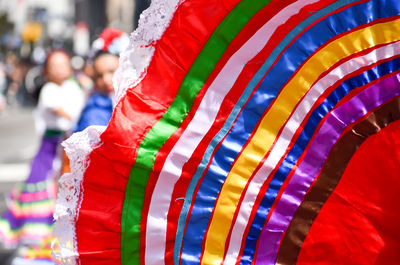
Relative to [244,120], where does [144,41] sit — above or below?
above

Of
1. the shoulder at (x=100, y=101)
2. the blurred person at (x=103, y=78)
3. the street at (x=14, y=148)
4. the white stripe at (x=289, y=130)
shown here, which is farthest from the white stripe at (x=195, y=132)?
the street at (x=14, y=148)

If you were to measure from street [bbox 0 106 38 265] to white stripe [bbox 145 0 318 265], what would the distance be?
13.6 ft

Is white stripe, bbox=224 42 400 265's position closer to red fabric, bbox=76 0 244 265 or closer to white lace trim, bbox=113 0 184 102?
red fabric, bbox=76 0 244 265

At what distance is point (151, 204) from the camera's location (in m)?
1.69

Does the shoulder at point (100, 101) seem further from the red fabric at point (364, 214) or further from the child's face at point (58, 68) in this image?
the red fabric at point (364, 214)

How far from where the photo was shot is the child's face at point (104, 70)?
3.75 metres

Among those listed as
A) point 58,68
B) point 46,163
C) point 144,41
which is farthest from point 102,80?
point 144,41

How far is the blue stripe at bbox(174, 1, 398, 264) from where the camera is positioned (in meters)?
1.67

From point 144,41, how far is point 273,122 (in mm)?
393

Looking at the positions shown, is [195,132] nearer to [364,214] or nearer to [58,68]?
[364,214]

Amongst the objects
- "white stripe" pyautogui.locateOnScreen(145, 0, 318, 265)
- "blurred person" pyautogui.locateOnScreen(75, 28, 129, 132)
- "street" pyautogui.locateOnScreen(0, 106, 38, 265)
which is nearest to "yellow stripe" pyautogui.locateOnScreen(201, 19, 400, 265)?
"white stripe" pyautogui.locateOnScreen(145, 0, 318, 265)

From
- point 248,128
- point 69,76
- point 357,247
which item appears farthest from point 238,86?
point 69,76

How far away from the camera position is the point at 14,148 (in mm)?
11859

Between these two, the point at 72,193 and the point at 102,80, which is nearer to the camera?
the point at 72,193
